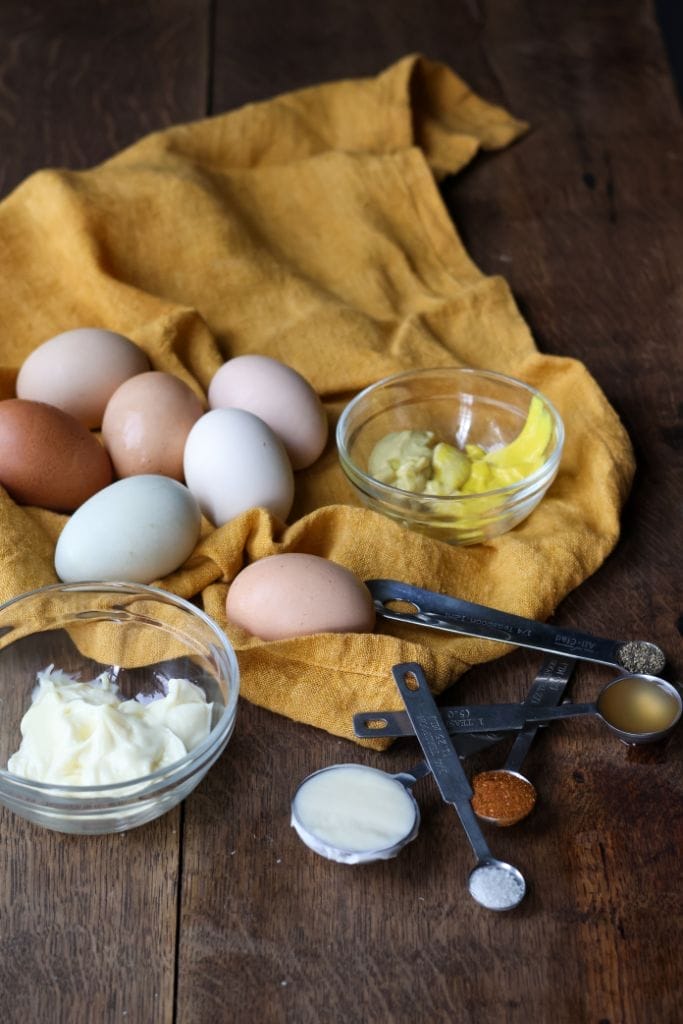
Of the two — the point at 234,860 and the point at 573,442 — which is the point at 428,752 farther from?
the point at 573,442

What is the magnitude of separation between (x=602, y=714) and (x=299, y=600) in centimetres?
29

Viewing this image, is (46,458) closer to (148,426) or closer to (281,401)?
(148,426)

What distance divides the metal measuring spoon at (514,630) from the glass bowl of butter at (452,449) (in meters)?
0.14

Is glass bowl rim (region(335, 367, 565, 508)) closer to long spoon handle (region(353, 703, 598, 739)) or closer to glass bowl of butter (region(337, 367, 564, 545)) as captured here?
glass bowl of butter (region(337, 367, 564, 545))

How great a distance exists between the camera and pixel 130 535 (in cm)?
114

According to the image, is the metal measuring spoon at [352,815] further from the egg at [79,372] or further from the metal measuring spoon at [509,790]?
the egg at [79,372]

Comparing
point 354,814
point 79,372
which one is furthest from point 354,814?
point 79,372

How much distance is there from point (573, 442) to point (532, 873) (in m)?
0.60

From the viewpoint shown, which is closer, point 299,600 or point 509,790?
point 509,790

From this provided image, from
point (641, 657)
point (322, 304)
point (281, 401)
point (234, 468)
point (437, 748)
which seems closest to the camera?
point (437, 748)

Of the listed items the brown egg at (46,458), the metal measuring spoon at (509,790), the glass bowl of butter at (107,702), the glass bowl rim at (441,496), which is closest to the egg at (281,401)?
the glass bowl rim at (441,496)

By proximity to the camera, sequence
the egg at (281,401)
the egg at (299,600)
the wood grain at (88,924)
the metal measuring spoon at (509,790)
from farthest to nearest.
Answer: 1. the egg at (281,401)
2. the egg at (299,600)
3. the metal measuring spoon at (509,790)
4. the wood grain at (88,924)

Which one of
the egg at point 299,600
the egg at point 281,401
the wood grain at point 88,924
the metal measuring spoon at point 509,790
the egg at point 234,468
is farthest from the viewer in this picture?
the egg at point 281,401

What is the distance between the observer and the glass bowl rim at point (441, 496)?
1230 mm
